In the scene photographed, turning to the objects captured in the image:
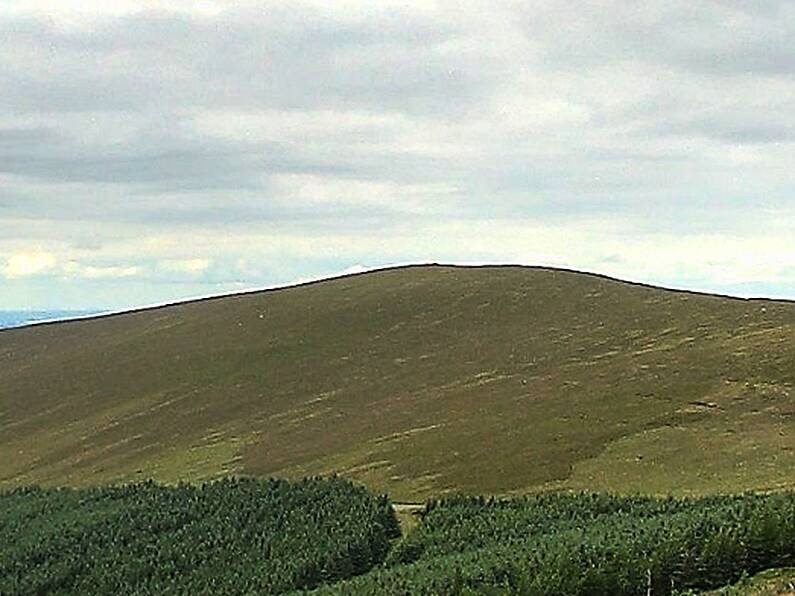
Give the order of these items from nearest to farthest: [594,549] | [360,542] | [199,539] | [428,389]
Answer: [594,549]
[360,542]
[199,539]
[428,389]

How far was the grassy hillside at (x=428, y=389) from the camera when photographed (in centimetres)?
7419

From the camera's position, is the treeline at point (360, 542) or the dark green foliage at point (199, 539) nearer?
the treeline at point (360, 542)

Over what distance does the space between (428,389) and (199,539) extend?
4255cm

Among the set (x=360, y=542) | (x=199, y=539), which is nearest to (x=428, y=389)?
(x=199, y=539)

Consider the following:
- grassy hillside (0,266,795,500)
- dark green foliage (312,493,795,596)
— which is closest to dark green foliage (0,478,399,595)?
dark green foliage (312,493,795,596)

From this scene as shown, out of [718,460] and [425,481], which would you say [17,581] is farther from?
[718,460]

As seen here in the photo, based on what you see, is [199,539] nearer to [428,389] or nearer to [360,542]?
[360,542]

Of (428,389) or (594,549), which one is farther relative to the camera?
(428,389)

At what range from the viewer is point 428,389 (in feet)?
354

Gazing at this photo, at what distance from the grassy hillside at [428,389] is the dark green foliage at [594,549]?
419 inches

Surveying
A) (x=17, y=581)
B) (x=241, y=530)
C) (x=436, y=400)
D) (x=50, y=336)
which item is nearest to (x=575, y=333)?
(x=436, y=400)

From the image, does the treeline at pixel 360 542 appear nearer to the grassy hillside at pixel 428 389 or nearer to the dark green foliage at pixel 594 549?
the dark green foliage at pixel 594 549

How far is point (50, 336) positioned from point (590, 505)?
435 ft

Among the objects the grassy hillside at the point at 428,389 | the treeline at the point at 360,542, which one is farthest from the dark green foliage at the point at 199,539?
the grassy hillside at the point at 428,389
